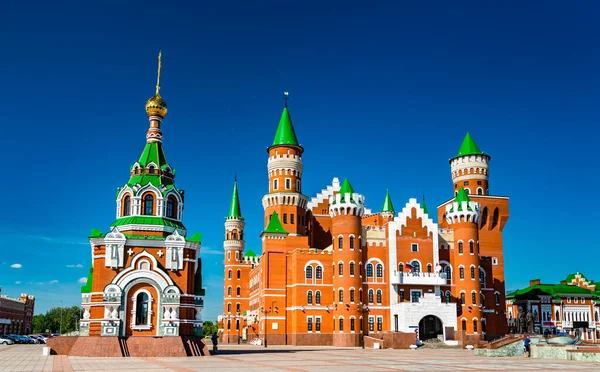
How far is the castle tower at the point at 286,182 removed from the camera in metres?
79.5

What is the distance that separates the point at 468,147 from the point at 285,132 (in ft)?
76.5

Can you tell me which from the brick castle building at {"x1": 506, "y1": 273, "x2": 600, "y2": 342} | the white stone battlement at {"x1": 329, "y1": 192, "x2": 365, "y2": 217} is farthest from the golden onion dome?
the brick castle building at {"x1": 506, "y1": 273, "x2": 600, "y2": 342}

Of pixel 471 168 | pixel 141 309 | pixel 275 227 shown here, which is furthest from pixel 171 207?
pixel 471 168

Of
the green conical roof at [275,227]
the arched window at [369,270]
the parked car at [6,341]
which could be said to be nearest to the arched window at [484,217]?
the arched window at [369,270]

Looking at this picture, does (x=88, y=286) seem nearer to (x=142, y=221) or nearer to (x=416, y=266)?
(x=142, y=221)

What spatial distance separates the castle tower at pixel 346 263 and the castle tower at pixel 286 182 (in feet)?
35.1

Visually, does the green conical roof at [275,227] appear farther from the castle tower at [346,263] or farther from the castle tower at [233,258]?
the castle tower at [233,258]

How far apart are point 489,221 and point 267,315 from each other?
29230mm

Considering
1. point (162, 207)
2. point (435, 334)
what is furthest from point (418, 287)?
point (162, 207)

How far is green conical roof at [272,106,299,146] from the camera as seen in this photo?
80.9 m

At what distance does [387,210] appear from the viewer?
300 feet

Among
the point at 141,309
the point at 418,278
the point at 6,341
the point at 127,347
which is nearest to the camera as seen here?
the point at 127,347

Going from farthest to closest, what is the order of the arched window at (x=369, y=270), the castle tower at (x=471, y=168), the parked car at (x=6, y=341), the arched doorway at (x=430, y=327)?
the castle tower at (x=471, y=168) → the arched window at (x=369, y=270) → the arched doorway at (x=430, y=327) → the parked car at (x=6, y=341)

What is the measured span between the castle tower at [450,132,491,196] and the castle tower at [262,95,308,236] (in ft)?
65.3
